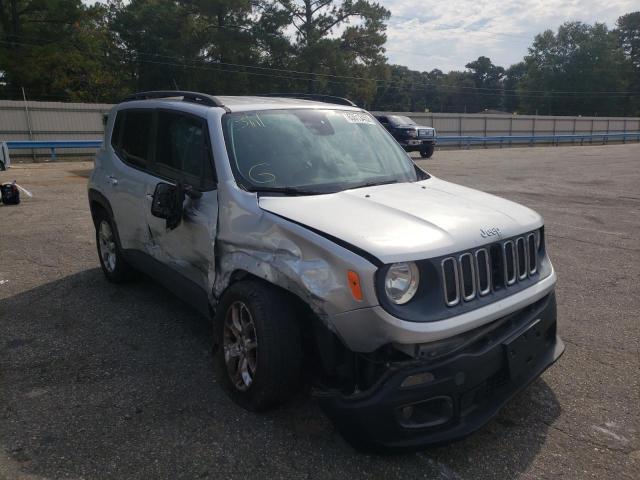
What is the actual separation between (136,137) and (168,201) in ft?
4.88

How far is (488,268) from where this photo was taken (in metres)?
2.96

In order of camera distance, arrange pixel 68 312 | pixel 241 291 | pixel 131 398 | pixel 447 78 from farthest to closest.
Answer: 1. pixel 447 78
2. pixel 68 312
3. pixel 131 398
4. pixel 241 291

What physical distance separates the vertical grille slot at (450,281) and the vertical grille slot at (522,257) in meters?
0.64

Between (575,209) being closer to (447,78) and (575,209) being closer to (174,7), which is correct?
(174,7)

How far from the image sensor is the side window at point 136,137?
4734 mm

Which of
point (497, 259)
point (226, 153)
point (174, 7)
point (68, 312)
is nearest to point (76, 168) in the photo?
point (68, 312)

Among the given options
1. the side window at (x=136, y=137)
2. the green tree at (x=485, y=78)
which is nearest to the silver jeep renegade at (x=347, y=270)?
the side window at (x=136, y=137)

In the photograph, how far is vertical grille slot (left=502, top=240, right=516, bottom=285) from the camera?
3.10 metres

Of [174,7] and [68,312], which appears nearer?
[68,312]

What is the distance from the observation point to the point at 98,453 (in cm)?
292

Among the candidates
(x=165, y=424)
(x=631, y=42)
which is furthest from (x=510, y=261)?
(x=631, y=42)

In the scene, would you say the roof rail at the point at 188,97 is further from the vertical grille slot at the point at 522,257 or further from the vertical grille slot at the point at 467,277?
the vertical grille slot at the point at 522,257

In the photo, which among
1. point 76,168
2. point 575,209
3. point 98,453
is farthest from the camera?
point 76,168

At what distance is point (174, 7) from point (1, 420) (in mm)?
45955
